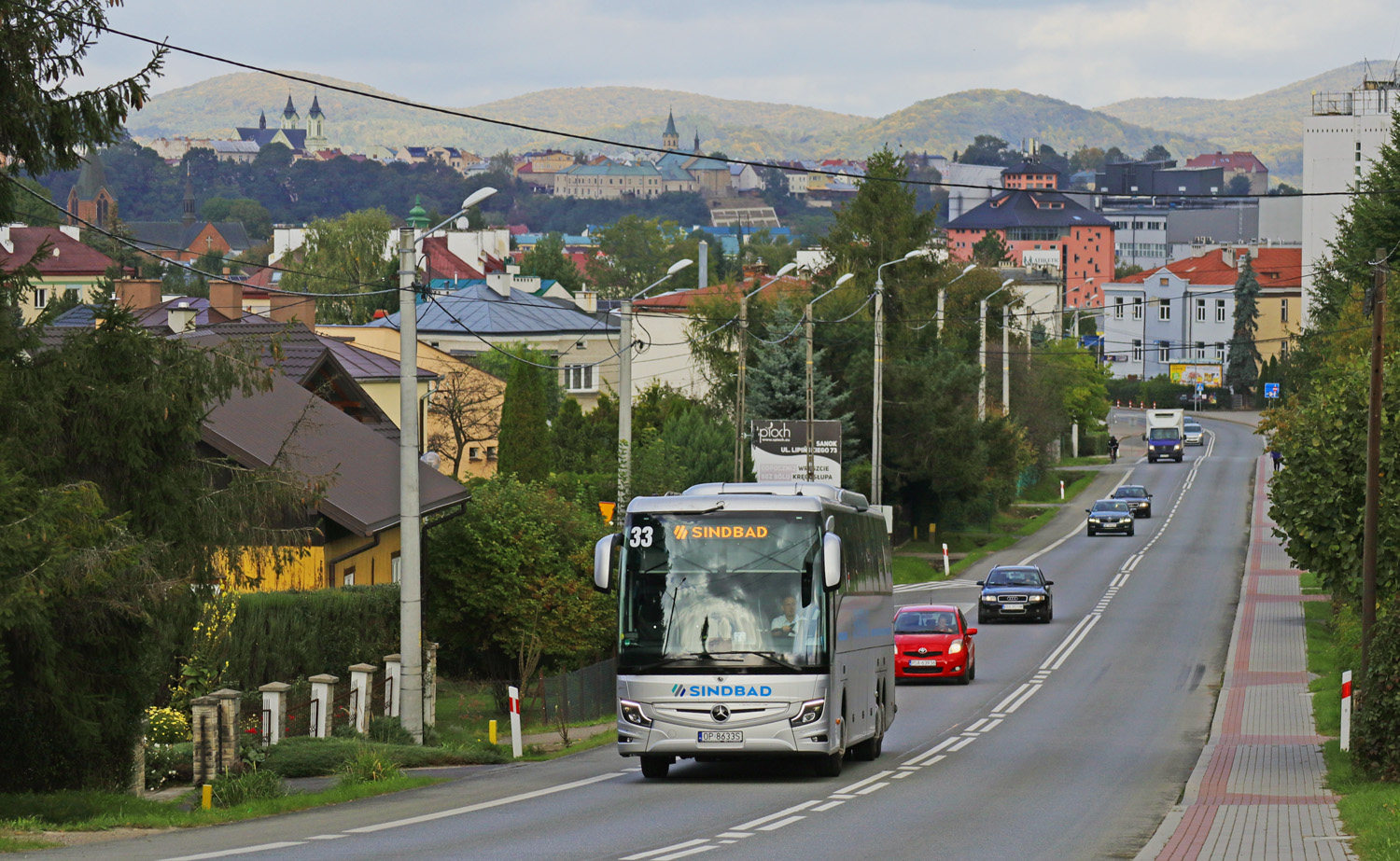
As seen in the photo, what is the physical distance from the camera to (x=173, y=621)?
56.1 feet

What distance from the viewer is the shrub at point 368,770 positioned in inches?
709

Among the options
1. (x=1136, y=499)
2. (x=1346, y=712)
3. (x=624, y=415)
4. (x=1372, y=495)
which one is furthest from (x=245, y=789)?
(x=1136, y=499)

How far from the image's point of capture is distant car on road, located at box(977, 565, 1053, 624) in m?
44.8

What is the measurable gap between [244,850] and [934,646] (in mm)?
21778

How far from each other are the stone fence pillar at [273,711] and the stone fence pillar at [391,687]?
12.3 ft

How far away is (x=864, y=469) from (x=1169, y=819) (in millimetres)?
44549

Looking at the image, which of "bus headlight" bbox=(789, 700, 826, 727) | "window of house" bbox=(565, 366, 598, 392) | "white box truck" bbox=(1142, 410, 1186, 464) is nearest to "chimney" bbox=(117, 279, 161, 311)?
"bus headlight" bbox=(789, 700, 826, 727)

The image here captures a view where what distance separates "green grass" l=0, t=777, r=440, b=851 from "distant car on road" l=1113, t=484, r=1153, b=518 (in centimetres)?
6084

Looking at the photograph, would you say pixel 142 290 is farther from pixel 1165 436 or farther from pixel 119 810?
pixel 1165 436

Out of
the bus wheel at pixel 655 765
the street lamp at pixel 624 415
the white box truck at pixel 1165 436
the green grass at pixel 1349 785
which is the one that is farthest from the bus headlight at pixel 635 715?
the white box truck at pixel 1165 436

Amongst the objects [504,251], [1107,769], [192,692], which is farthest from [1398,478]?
[504,251]

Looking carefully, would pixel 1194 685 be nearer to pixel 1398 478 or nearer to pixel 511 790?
pixel 1398 478

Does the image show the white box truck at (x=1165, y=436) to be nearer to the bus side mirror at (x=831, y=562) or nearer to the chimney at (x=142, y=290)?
the chimney at (x=142, y=290)

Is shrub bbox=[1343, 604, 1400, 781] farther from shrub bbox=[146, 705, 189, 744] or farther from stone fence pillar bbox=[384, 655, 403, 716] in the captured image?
shrub bbox=[146, 705, 189, 744]
